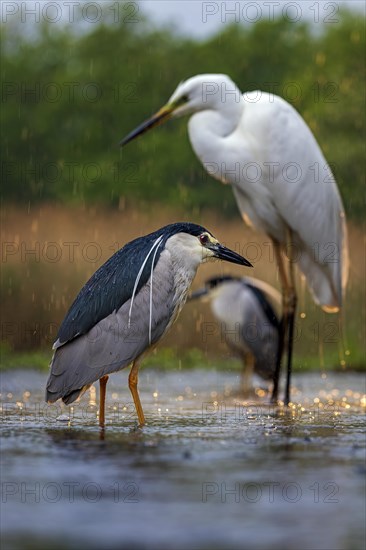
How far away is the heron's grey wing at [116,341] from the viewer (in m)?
6.55

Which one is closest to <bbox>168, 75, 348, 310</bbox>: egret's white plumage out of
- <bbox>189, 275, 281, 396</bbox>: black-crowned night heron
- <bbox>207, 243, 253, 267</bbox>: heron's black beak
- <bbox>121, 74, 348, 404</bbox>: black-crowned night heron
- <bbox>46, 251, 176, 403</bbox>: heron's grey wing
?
<bbox>121, 74, 348, 404</bbox>: black-crowned night heron

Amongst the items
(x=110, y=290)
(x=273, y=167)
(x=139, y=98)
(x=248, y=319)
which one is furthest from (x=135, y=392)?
(x=139, y=98)

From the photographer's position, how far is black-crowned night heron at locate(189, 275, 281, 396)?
11.2 metres

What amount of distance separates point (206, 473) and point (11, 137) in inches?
1296

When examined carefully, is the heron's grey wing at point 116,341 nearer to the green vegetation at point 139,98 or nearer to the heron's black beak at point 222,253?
the heron's black beak at point 222,253

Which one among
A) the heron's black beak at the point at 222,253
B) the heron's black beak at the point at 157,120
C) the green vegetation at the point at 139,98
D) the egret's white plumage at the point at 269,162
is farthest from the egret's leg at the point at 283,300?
the green vegetation at the point at 139,98

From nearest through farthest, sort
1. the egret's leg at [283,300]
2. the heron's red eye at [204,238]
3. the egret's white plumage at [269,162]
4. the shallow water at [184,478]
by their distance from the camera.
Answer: the shallow water at [184,478]
the heron's red eye at [204,238]
the egret's white plumage at [269,162]
the egret's leg at [283,300]

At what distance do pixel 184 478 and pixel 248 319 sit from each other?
271 inches

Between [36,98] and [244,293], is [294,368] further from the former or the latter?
[36,98]

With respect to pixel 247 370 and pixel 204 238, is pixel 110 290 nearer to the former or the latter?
pixel 204 238

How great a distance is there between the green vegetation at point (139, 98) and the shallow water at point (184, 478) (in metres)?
17.2

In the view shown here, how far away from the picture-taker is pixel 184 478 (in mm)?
4871

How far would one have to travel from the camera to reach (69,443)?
5.88 meters

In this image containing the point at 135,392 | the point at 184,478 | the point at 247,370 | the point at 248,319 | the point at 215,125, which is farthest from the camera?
the point at 248,319
